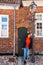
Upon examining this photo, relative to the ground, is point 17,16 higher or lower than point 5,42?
higher

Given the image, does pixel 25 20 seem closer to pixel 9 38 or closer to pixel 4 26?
pixel 4 26

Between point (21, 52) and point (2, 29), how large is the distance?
7.45 feet

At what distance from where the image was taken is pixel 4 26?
770 inches

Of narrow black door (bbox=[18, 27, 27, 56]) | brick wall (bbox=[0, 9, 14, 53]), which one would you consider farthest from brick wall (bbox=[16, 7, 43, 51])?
brick wall (bbox=[0, 9, 14, 53])

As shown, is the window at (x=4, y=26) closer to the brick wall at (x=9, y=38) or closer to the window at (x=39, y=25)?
the brick wall at (x=9, y=38)

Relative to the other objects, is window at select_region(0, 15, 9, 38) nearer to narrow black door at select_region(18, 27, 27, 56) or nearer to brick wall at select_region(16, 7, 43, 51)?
brick wall at select_region(16, 7, 43, 51)

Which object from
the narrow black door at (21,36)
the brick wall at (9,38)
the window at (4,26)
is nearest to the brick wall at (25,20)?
the narrow black door at (21,36)

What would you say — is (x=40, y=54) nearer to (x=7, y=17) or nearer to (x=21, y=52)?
(x=21, y=52)

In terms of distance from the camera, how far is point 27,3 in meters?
19.5

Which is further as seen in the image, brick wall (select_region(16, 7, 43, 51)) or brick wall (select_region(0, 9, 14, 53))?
brick wall (select_region(16, 7, 43, 51))

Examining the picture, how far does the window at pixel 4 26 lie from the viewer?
19469 millimetres

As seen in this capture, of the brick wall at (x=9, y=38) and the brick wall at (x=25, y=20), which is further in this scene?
the brick wall at (x=25, y=20)

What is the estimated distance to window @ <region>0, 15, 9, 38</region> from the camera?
19.5 m

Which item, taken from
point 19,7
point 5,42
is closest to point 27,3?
point 19,7
